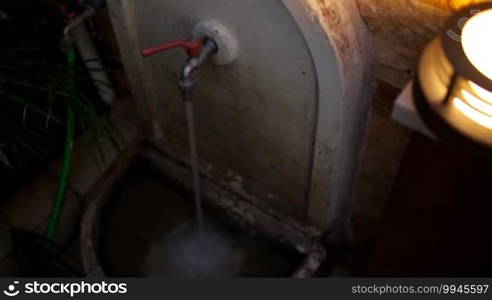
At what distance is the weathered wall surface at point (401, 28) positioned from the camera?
3.73ft

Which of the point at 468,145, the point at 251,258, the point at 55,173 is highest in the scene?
the point at 468,145

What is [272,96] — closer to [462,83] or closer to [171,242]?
[462,83]

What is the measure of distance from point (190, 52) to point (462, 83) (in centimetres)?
71

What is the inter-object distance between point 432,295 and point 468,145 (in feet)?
2.13

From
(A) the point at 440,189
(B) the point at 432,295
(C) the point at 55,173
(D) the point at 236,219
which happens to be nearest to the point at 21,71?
(C) the point at 55,173

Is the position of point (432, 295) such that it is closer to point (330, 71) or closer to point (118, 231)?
point (330, 71)

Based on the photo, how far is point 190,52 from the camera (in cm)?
140

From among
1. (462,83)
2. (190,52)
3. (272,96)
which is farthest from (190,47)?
(462,83)

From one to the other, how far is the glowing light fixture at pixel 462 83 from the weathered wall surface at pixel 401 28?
0.42ft

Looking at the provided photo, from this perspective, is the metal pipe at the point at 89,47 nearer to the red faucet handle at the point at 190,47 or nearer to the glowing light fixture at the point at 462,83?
the red faucet handle at the point at 190,47

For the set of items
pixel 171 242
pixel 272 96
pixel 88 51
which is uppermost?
pixel 88 51

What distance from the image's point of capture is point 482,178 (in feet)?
3.68

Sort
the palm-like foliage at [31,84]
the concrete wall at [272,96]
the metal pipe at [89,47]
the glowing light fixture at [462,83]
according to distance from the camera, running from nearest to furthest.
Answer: the glowing light fixture at [462,83] → the concrete wall at [272,96] → the palm-like foliage at [31,84] → the metal pipe at [89,47]

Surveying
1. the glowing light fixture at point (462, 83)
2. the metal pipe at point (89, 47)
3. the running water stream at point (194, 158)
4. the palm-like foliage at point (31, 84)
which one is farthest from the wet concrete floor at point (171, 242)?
the glowing light fixture at point (462, 83)
